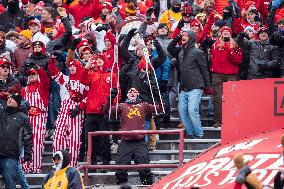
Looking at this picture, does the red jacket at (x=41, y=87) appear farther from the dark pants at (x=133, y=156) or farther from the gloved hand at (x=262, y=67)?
the gloved hand at (x=262, y=67)

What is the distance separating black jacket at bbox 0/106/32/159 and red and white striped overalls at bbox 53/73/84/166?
2.52 ft

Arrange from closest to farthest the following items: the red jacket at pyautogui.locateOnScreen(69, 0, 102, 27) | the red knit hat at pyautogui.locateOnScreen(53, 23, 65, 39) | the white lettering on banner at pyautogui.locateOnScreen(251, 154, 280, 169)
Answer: the white lettering on banner at pyautogui.locateOnScreen(251, 154, 280, 169)
the red knit hat at pyautogui.locateOnScreen(53, 23, 65, 39)
the red jacket at pyautogui.locateOnScreen(69, 0, 102, 27)

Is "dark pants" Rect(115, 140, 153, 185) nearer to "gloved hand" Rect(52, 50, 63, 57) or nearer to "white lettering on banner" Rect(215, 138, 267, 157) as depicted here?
"white lettering on banner" Rect(215, 138, 267, 157)

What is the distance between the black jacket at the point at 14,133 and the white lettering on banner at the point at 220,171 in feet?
9.47

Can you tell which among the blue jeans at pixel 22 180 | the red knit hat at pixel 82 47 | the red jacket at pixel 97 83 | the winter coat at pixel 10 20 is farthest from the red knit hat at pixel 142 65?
the winter coat at pixel 10 20

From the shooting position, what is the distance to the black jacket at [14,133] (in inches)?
858

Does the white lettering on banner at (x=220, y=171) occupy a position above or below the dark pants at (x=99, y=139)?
below

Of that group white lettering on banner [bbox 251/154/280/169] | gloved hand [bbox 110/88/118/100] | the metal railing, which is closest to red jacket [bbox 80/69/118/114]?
gloved hand [bbox 110/88/118/100]

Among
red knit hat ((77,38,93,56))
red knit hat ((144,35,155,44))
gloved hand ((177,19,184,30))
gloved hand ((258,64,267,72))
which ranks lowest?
gloved hand ((258,64,267,72))

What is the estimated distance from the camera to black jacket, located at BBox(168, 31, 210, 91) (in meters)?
23.1

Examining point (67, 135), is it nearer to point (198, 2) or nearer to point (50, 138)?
point (50, 138)

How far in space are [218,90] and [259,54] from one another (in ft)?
3.04

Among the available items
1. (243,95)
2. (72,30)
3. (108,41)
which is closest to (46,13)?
(72,30)

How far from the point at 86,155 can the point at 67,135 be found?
51 centimetres
